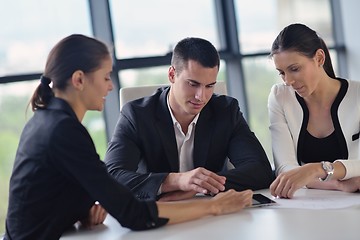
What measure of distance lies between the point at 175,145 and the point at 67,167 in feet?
2.78

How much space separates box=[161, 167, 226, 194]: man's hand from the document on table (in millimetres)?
190

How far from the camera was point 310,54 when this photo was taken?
2188 mm

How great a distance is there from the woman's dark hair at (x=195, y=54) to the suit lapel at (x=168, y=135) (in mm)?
196

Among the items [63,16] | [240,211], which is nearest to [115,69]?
[63,16]

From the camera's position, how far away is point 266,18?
471cm

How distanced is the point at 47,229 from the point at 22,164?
0.63ft

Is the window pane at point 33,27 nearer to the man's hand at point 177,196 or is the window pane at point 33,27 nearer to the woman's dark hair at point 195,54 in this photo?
the woman's dark hair at point 195,54

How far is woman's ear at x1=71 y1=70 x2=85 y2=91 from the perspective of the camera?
61.7 inches

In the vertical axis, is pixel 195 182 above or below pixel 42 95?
below

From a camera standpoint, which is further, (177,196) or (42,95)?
(177,196)

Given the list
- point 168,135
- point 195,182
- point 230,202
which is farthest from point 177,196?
point 168,135

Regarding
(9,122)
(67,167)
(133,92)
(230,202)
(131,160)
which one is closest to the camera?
(67,167)

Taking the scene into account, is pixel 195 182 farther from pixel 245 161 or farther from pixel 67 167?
pixel 67 167

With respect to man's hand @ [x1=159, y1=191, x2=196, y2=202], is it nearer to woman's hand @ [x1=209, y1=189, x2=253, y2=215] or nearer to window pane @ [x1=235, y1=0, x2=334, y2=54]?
woman's hand @ [x1=209, y1=189, x2=253, y2=215]
